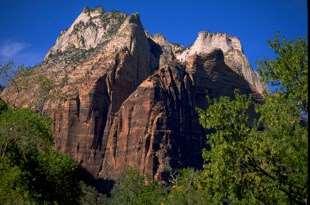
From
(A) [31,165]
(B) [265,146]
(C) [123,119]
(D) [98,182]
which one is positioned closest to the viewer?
(B) [265,146]

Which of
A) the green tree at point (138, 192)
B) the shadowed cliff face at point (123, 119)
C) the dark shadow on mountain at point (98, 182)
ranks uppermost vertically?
the shadowed cliff face at point (123, 119)

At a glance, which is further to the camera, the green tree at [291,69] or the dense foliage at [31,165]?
the dense foliage at [31,165]

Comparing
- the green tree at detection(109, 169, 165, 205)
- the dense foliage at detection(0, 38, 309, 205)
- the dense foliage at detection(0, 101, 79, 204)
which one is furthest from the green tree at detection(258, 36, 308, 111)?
the green tree at detection(109, 169, 165, 205)

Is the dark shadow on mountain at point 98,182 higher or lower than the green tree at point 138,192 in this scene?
higher

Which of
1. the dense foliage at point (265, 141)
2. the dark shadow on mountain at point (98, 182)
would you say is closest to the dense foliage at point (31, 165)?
the dense foliage at point (265, 141)

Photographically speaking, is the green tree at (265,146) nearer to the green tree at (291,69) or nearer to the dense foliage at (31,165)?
the green tree at (291,69)

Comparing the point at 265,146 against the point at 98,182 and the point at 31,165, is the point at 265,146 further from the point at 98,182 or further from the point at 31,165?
the point at 98,182

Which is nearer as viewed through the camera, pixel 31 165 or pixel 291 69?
pixel 291 69

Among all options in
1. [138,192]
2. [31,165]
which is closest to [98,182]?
[138,192]

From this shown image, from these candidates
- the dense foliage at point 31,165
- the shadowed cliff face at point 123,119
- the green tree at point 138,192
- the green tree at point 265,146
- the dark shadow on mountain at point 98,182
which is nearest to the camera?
the green tree at point 265,146

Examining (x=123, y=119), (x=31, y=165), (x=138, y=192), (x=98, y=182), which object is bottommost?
(x=138, y=192)

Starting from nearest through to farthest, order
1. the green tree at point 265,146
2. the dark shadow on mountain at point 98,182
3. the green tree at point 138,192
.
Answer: the green tree at point 265,146 < the green tree at point 138,192 < the dark shadow on mountain at point 98,182

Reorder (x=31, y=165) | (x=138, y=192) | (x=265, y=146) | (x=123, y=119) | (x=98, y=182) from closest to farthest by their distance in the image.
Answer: (x=265, y=146) → (x=31, y=165) → (x=138, y=192) → (x=98, y=182) → (x=123, y=119)

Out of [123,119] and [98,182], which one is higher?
[123,119]
